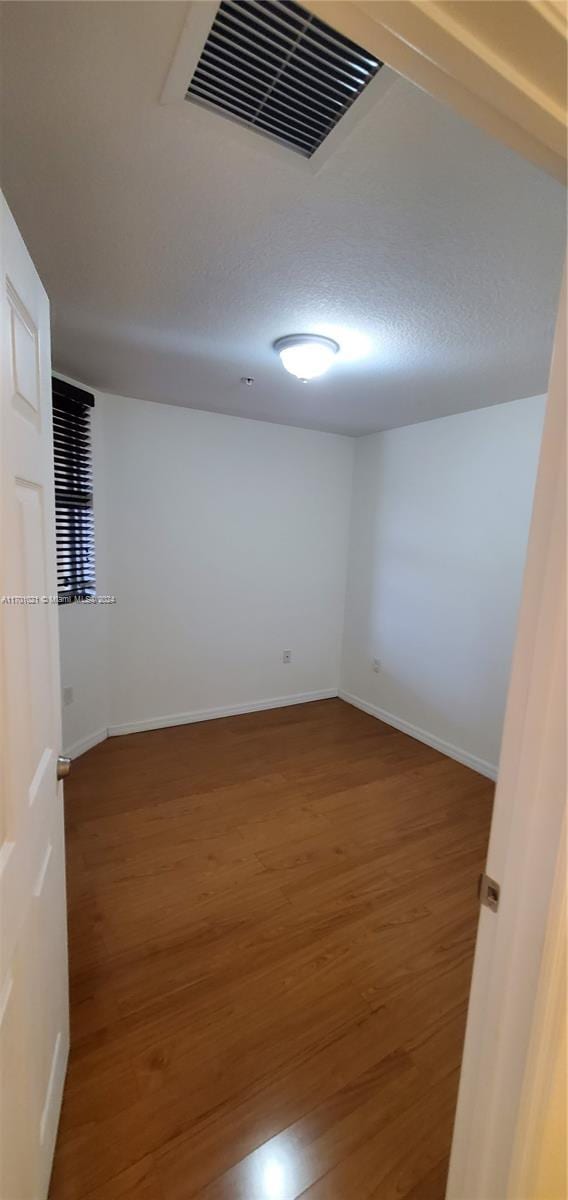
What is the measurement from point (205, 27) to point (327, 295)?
880 millimetres

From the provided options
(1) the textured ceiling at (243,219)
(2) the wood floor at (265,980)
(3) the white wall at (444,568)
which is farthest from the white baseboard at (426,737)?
(1) the textured ceiling at (243,219)

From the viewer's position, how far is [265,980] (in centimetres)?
158

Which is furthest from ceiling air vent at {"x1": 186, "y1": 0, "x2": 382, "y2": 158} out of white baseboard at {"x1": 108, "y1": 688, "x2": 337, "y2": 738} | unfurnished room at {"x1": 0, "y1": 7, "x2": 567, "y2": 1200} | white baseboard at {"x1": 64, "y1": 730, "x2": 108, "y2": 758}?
white baseboard at {"x1": 108, "y1": 688, "x2": 337, "y2": 738}

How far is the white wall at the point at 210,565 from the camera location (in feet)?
10.2

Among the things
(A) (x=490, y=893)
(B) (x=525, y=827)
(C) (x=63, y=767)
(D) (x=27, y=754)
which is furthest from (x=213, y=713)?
(B) (x=525, y=827)

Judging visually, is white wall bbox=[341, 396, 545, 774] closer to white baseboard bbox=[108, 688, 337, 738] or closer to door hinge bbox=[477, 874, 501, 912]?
white baseboard bbox=[108, 688, 337, 738]

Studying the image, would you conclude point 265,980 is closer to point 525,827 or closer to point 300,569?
point 525,827

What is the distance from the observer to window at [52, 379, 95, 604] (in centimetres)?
263

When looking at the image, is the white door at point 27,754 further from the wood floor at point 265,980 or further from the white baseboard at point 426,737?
the white baseboard at point 426,737

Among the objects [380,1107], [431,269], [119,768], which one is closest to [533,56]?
[431,269]

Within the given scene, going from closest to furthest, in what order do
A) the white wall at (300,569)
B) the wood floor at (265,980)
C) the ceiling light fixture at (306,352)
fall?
the wood floor at (265,980) → the ceiling light fixture at (306,352) → the white wall at (300,569)

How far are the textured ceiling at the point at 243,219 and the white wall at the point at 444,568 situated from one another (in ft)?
2.59

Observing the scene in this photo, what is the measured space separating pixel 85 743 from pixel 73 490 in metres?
1.64

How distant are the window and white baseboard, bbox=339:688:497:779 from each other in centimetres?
240
